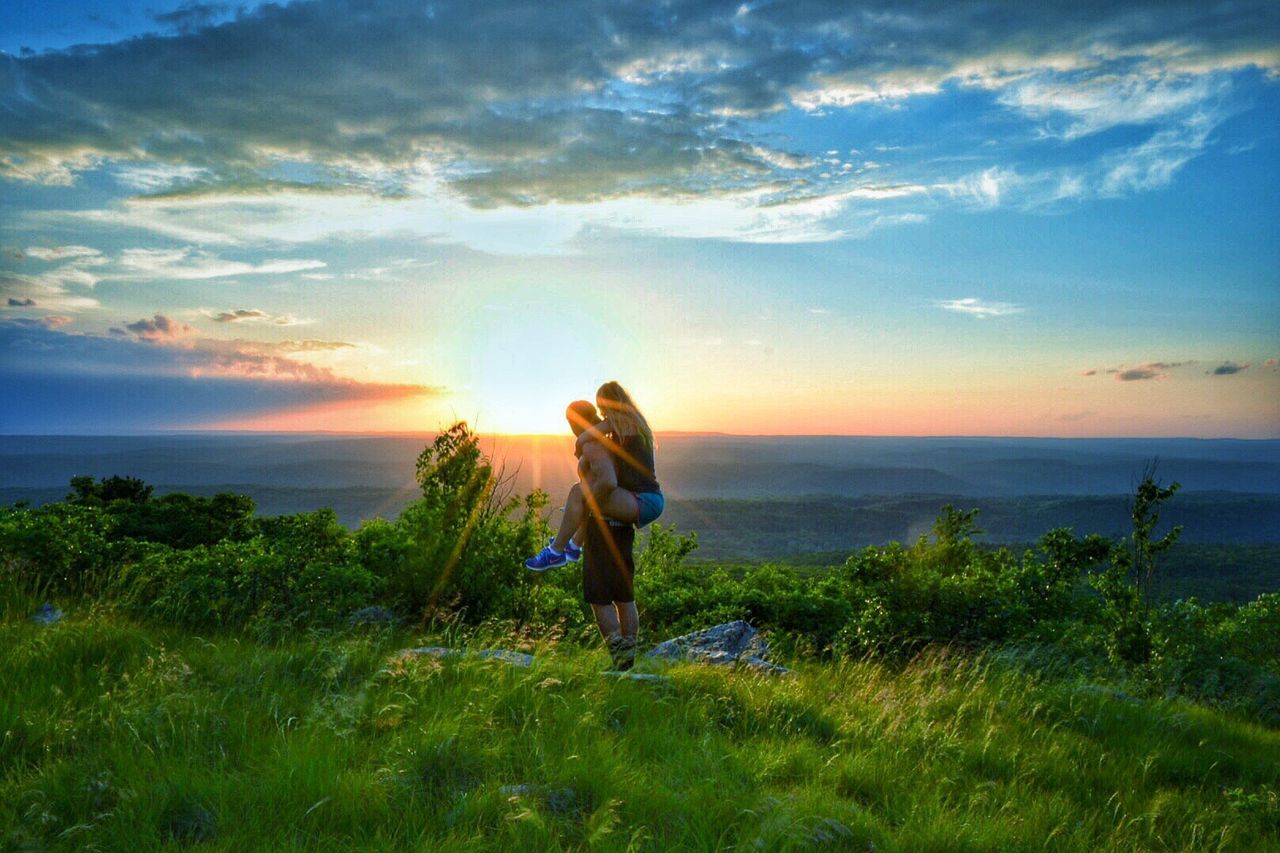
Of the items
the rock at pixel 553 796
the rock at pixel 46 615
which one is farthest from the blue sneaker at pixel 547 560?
the rock at pixel 46 615

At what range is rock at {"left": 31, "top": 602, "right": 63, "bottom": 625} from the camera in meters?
6.63

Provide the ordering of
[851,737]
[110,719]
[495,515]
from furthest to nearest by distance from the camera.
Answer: [495,515] → [851,737] → [110,719]

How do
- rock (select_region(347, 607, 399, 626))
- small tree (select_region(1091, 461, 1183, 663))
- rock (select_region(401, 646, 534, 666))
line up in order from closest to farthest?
rock (select_region(401, 646, 534, 666)) → rock (select_region(347, 607, 399, 626)) → small tree (select_region(1091, 461, 1183, 663))

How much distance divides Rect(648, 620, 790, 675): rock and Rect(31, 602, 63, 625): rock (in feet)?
→ 17.0

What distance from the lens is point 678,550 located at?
1327 cm

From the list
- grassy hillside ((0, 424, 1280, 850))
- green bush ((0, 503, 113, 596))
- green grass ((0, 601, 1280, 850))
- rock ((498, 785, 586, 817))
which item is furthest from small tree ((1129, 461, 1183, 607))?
green bush ((0, 503, 113, 596))

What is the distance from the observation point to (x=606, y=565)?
697 cm

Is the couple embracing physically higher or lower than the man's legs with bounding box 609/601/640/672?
higher

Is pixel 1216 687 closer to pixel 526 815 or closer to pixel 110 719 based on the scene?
pixel 526 815

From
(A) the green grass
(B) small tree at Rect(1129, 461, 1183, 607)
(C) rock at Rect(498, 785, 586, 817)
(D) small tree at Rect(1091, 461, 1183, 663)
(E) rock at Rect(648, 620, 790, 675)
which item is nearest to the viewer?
(A) the green grass

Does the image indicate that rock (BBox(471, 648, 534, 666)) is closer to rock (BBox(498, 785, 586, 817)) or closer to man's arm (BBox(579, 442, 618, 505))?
man's arm (BBox(579, 442, 618, 505))

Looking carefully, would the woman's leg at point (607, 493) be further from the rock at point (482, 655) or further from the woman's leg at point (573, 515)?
the rock at point (482, 655)

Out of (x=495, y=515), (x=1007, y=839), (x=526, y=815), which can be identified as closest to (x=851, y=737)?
(x=1007, y=839)

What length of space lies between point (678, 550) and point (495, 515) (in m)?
3.99
